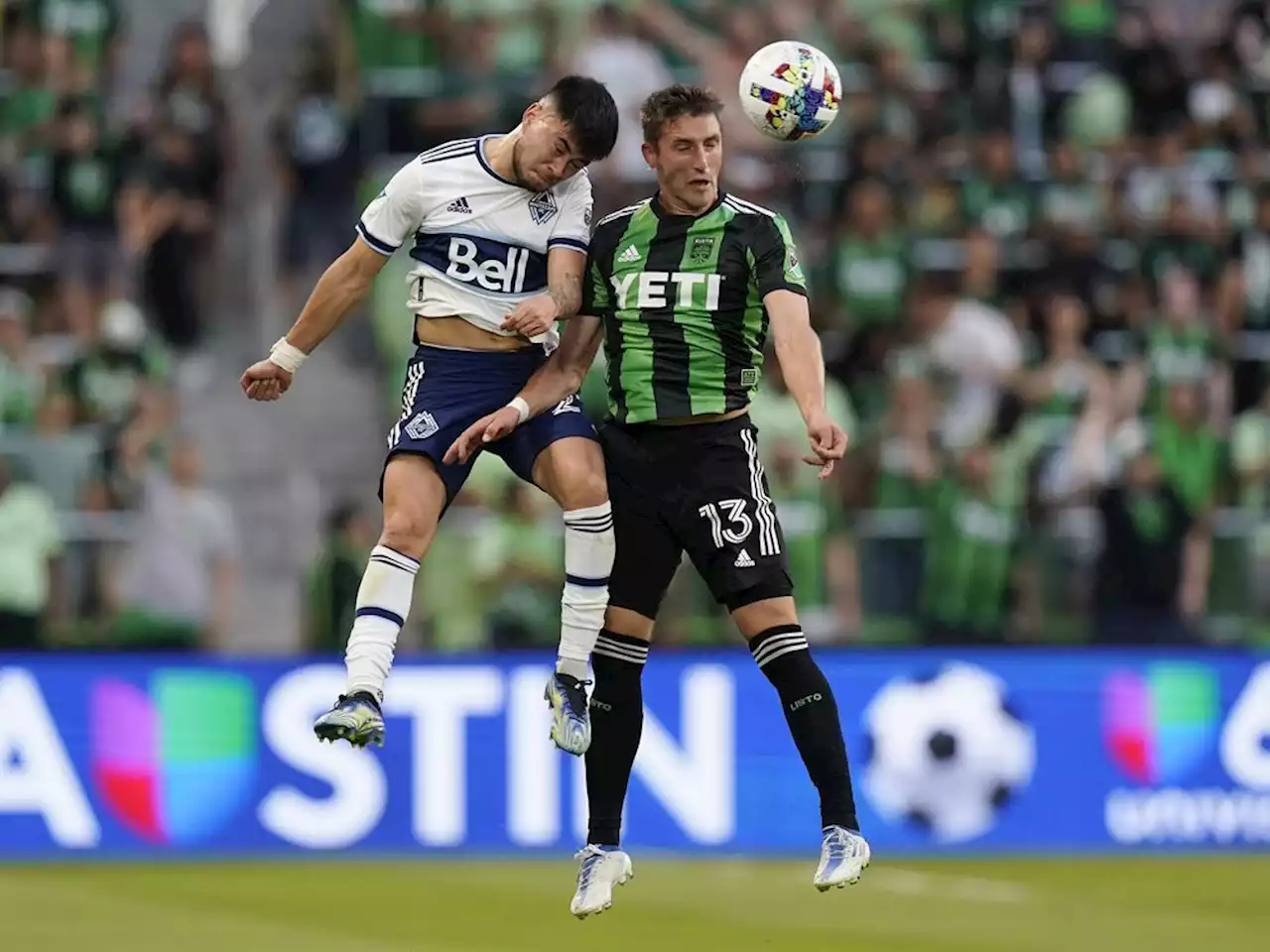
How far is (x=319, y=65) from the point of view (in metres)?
17.9

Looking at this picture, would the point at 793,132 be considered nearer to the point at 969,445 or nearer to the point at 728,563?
the point at 728,563

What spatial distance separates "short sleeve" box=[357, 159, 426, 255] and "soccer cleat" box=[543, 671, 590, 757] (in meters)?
1.70

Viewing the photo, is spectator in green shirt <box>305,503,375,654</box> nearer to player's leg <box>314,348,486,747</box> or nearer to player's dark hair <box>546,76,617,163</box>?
player's leg <box>314,348,486,747</box>

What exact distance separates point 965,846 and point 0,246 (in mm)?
7395

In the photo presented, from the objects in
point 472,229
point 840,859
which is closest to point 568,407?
point 472,229

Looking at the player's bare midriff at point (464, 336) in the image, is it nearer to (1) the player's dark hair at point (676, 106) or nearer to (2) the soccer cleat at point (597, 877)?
(1) the player's dark hair at point (676, 106)

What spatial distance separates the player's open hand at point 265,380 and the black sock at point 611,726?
1508mm

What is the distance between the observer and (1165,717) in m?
15.2

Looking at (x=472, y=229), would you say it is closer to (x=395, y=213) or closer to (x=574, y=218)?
(x=395, y=213)

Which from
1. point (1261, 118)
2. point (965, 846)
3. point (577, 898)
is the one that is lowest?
point (965, 846)

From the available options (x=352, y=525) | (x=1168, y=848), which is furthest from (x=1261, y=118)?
(x=352, y=525)

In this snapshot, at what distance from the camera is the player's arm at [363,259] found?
9250 millimetres

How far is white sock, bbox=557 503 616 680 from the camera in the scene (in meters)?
9.27

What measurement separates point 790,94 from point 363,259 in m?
1.66
